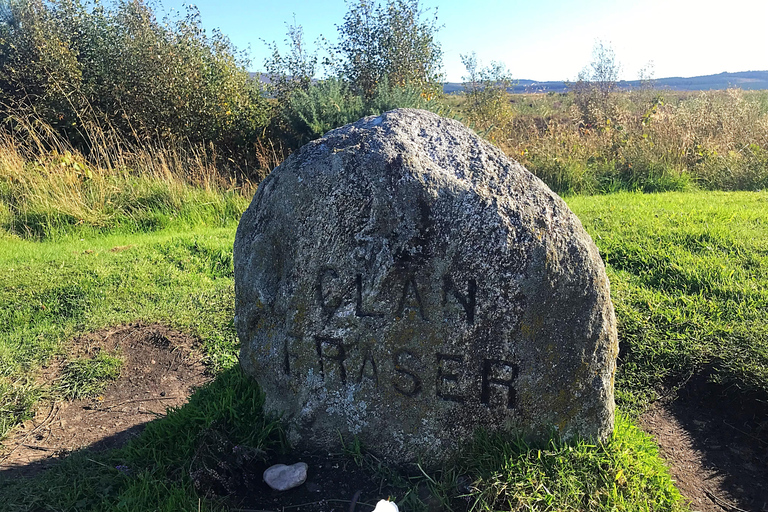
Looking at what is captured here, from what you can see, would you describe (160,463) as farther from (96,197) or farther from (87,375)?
(96,197)

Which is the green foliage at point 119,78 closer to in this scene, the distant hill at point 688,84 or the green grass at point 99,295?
the green grass at point 99,295

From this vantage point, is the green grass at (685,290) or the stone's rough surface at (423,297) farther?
the green grass at (685,290)

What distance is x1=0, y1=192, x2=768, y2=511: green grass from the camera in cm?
246

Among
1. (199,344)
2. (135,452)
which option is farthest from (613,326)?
(199,344)

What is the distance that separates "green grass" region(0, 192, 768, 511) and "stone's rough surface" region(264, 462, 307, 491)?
18cm

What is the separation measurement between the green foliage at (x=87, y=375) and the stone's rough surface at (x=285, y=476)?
1.74 meters

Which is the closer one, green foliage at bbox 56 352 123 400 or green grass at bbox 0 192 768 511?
green grass at bbox 0 192 768 511

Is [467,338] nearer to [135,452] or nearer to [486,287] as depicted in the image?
[486,287]

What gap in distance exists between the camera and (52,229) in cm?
661

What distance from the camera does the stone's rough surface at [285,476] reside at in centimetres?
254

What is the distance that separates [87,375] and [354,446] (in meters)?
2.20

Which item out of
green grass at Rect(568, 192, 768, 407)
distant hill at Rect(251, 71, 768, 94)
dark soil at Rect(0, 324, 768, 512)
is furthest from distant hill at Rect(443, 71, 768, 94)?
dark soil at Rect(0, 324, 768, 512)

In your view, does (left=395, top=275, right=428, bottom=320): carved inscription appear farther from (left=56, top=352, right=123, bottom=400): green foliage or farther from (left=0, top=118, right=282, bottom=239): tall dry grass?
(left=0, top=118, right=282, bottom=239): tall dry grass

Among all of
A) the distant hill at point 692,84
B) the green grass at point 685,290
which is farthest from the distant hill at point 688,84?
the green grass at point 685,290
